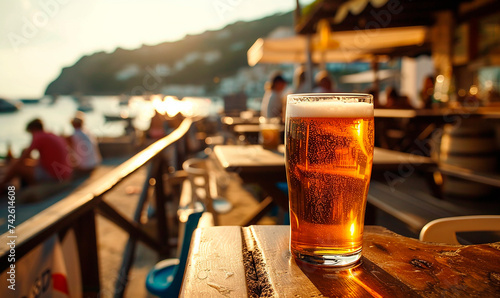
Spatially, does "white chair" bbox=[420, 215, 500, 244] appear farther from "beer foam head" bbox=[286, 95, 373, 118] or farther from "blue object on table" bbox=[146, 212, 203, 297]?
"blue object on table" bbox=[146, 212, 203, 297]

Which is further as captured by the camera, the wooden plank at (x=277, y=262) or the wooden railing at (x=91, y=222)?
the wooden railing at (x=91, y=222)

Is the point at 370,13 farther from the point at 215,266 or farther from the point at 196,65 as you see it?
the point at 196,65

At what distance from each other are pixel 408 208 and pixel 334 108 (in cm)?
161

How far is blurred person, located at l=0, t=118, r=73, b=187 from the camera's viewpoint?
5.46 metres

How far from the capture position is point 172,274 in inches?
70.5

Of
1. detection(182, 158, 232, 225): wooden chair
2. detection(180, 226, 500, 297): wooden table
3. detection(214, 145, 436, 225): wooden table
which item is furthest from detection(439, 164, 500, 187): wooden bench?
A: detection(180, 226, 500, 297): wooden table

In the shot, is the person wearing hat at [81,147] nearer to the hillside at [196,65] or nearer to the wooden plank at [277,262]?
the wooden plank at [277,262]

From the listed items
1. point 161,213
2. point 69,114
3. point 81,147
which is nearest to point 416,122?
point 161,213

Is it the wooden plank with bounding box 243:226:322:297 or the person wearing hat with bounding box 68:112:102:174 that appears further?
the person wearing hat with bounding box 68:112:102:174

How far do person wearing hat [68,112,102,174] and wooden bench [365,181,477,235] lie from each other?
19.2ft

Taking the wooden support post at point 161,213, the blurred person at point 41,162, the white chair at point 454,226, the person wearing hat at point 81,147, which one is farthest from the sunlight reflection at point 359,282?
the person wearing hat at point 81,147

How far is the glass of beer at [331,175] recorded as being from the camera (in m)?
0.56

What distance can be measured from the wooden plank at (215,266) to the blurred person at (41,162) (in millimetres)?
5583

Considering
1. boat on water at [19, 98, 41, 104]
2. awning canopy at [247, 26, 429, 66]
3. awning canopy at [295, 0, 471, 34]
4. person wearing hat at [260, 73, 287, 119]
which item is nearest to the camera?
person wearing hat at [260, 73, 287, 119]
